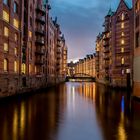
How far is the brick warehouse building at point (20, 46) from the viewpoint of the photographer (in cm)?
4116

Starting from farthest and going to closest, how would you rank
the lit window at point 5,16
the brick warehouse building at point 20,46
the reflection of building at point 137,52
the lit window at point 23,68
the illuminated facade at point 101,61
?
the illuminated facade at point 101,61, the lit window at point 23,68, the lit window at point 5,16, the brick warehouse building at point 20,46, the reflection of building at point 137,52

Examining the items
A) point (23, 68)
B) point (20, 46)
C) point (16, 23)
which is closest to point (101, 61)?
point (23, 68)

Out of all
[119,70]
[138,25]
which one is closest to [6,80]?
[138,25]

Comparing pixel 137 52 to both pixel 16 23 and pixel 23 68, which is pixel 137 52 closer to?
pixel 16 23

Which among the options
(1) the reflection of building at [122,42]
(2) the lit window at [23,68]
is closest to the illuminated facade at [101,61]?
(1) the reflection of building at [122,42]

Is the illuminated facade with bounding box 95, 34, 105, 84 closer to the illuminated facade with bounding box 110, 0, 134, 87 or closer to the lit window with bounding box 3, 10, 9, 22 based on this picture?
the illuminated facade with bounding box 110, 0, 134, 87

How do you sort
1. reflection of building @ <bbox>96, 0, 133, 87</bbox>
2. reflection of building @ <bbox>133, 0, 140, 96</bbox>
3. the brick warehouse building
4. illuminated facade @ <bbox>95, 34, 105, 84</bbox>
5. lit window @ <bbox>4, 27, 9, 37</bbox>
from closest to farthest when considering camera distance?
reflection of building @ <bbox>133, 0, 140, 96</bbox>
the brick warehouse building
lit window @ <bbox>4, 27, 9, 37</bbox>
reflection of building @ <bbox>96, 0, 133, 87</bbox>
illuminated facade @ <bbox>95, 34, 105, 84</bbox>

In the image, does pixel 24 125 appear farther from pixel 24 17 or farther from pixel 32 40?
pixel 32 40

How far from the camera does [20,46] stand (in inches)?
1961

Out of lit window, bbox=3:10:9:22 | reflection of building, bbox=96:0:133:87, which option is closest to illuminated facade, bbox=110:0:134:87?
reflection of building, bbox=96:0:133:87

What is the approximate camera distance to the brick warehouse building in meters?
41.2

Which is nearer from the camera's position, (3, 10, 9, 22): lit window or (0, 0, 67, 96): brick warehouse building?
(0, 0, 67, 96): brick warehouse building

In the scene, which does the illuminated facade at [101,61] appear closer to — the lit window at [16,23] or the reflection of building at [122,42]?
the reflection of building at [122,42]

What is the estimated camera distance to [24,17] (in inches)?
2172
